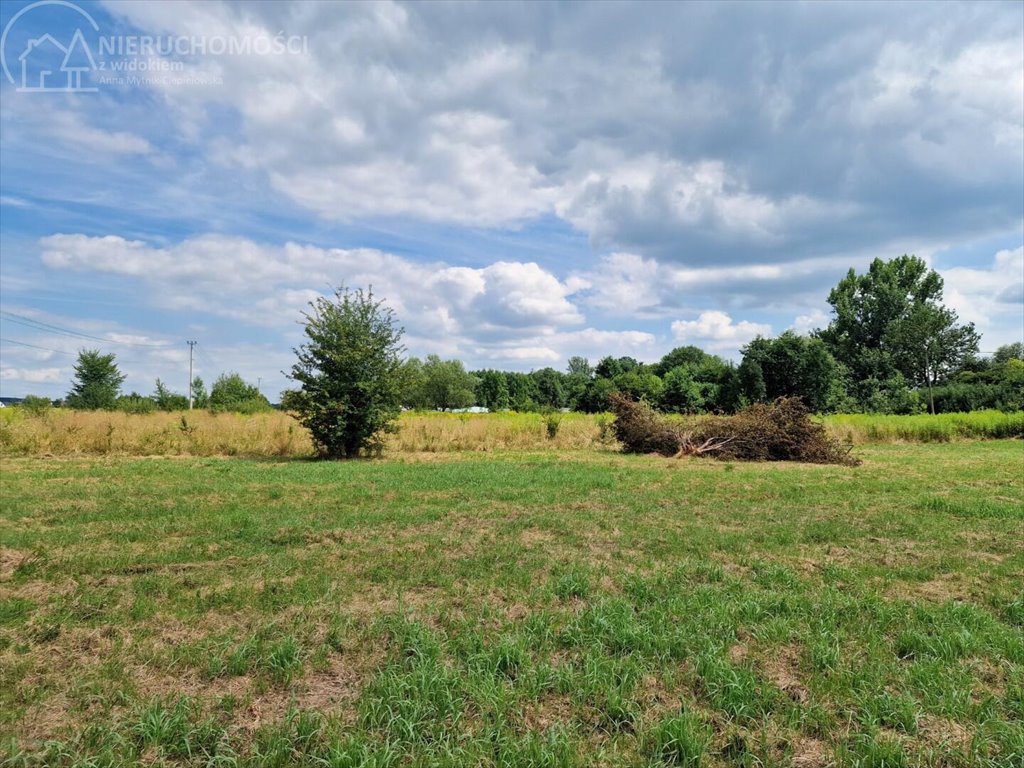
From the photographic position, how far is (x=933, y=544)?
22.0 ft

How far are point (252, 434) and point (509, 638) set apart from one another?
18757mm

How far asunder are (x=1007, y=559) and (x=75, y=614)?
8.76 meters

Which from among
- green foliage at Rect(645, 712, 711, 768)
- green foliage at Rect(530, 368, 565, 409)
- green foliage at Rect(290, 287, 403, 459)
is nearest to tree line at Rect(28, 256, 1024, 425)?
green foliage at Rect(290, 287, 403, 459)

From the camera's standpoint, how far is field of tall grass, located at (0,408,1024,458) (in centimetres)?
1897

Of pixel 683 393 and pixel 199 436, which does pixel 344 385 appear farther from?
pixel 683 393

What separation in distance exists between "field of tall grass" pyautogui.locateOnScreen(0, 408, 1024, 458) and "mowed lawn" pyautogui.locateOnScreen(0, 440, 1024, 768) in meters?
11.8

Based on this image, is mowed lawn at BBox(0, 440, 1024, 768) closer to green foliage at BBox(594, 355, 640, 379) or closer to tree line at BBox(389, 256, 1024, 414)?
tree line at BBox(389, 256, 1024, 414)

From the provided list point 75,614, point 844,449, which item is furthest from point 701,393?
point 75,614

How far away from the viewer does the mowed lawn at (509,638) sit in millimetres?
2914

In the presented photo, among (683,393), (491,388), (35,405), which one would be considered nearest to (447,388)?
(491,388)

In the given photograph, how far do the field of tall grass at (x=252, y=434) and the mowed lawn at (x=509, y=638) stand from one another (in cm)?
1180

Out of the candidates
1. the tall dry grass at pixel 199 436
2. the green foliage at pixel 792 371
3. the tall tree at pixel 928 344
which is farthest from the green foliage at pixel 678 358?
the tall dry grass at pixel 199 436

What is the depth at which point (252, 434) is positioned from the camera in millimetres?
20281

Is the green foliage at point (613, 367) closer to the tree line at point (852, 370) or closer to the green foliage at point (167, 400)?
the tree line at point (852, 370)
